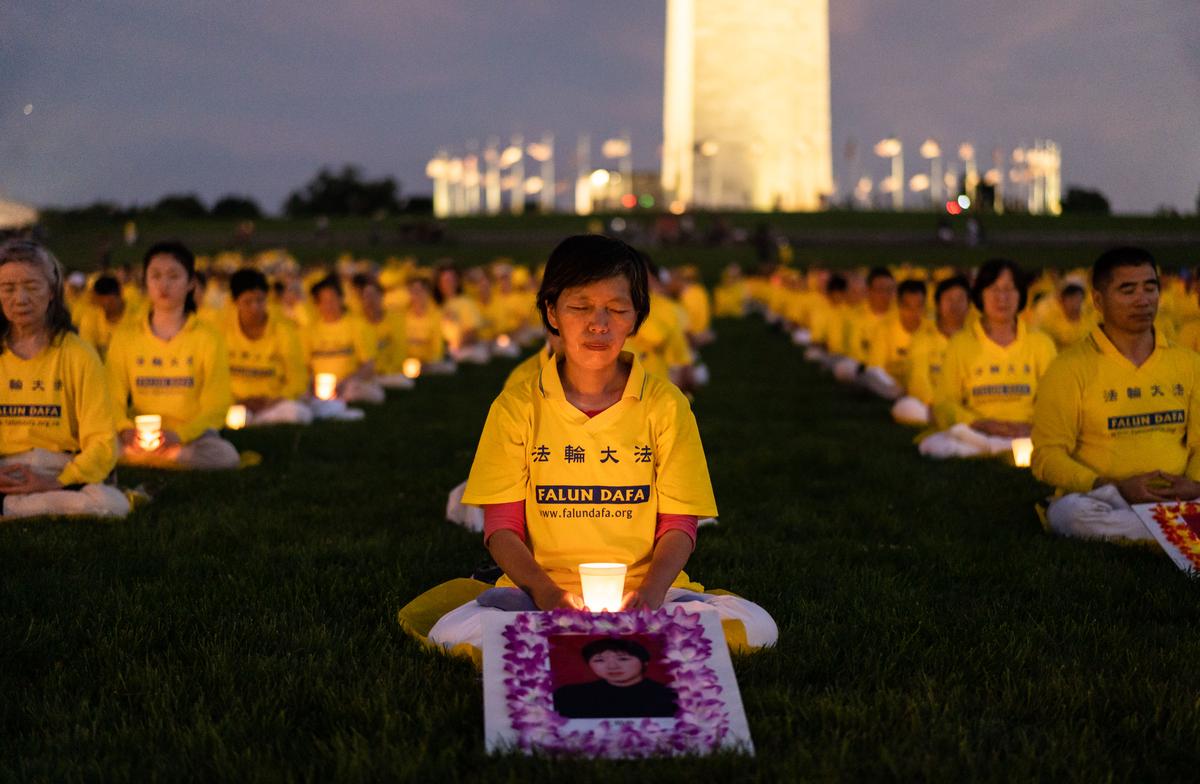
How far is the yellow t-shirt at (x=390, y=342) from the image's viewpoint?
53.9ft

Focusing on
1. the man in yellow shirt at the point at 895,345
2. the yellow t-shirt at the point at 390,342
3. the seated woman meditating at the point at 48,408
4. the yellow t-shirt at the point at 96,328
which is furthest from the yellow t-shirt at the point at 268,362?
the man in yellow shirt at the point at 895,345

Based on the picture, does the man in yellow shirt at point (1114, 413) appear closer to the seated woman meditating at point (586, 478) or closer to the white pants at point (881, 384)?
the seated woman meditating at point (586, 478)

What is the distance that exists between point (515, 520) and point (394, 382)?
11.5 m

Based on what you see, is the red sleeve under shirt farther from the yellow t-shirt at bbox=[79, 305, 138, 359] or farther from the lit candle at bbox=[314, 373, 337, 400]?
the yellow t-shirt at bbox=[79, 305, 138, 359]

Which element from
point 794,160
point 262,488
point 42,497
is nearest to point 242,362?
point 262,488

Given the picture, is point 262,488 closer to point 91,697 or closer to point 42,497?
point 42,497

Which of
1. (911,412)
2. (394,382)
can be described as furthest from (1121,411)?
(394,382)

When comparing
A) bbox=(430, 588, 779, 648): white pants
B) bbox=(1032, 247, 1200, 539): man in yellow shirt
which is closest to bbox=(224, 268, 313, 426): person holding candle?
bbox=(1032, 247, 1200, 539): man in yellow shirt

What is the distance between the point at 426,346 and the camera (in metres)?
18.7

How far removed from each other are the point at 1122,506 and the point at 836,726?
138 inches

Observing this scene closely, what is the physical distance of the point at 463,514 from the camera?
788 cm

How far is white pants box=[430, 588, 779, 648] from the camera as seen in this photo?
15.7ft

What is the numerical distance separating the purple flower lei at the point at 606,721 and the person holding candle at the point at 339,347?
1047 centimetres

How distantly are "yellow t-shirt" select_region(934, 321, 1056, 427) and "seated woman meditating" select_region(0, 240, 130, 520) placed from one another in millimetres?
5974
